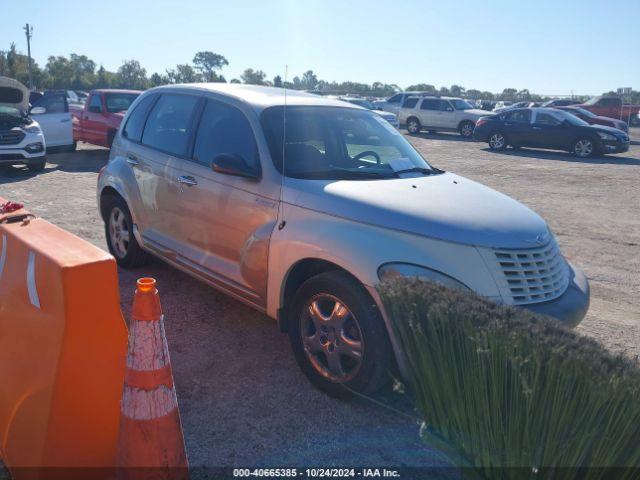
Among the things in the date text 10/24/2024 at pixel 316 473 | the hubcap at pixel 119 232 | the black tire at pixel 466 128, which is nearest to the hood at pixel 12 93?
the hubcap at pixel 119 232

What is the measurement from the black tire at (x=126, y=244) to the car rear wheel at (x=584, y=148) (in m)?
17.7

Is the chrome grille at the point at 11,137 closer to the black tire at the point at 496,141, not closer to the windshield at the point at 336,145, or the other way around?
the windshield at the point at 336,145

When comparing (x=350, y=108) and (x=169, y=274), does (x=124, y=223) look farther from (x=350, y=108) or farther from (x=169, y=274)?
(x=350, y=108)

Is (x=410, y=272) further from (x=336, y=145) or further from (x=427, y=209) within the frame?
(x=336, y=145)

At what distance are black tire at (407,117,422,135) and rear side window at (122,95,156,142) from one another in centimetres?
2403

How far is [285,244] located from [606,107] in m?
33.8

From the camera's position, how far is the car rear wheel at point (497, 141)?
72.3 feet

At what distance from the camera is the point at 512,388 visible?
2016 millimetres

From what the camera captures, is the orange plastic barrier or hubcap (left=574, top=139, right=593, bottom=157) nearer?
the orange plastic barrier

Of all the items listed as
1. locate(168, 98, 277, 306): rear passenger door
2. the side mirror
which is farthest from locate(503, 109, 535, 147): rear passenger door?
the side mirror

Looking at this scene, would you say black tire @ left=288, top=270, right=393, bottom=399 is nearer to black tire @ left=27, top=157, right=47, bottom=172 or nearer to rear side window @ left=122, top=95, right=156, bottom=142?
rear side window @ left=122, top=95, right=156, bottom=142

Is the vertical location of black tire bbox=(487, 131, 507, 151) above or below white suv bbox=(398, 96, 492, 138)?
below

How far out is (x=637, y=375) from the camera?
1.82 meters

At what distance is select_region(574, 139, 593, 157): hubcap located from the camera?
19875mm
